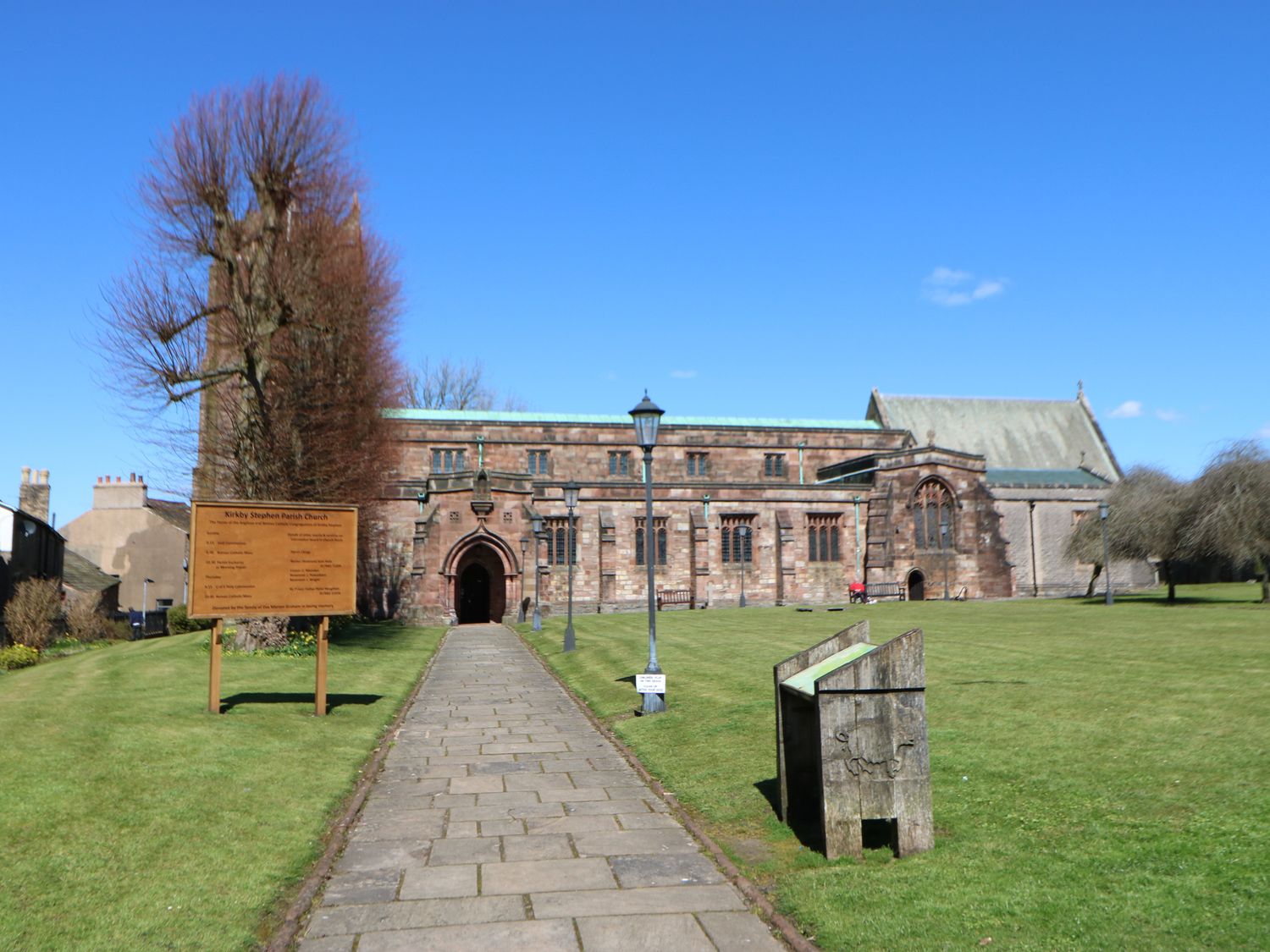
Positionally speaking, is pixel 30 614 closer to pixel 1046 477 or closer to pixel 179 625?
pixel 179 625

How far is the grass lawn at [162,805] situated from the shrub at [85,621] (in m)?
20.4

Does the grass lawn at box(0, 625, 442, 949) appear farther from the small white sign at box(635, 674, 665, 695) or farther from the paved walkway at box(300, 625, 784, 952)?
the small white sign at box(635, 674, 665, 695)

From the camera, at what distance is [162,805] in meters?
7.98

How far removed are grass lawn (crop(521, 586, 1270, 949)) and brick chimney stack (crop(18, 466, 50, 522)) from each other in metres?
41.4

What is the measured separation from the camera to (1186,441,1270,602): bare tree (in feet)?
115

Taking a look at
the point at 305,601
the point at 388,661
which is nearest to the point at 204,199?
the point at 388,661

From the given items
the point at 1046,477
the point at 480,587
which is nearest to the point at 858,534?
the point at 1046,477

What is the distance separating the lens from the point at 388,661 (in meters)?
22.9

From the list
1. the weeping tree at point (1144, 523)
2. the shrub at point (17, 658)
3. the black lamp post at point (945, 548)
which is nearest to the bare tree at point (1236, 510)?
the weeping tree at point (1144, 523)

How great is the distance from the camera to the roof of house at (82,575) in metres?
43.0

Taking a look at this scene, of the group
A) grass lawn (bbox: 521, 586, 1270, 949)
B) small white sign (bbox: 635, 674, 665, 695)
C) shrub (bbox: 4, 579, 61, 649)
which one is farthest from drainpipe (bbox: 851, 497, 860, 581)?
small white sign (bbox: 635, 674, 665, 695)

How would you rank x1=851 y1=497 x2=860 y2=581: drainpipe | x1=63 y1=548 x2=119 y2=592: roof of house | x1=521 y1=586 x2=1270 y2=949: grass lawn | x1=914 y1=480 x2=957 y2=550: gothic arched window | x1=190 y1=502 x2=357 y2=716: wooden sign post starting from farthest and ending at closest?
x1=914 y1=480 x2=957 y2=550: gothic arched window
x1=851 y1=497 x2=860 y2=581: drainpipe
x1=63 y1=548 x2=119 y2=592: roof of house
x1=190 y1=502 x2=357 y2=716: wooden sign post
x1=521 y1=586 x2=1270 y2=949: grass lawn

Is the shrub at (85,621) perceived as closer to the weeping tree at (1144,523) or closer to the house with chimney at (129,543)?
the house with chimney at (129,543)

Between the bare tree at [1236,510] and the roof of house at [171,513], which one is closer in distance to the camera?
the bare tree at [1236,510]
